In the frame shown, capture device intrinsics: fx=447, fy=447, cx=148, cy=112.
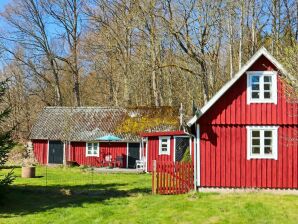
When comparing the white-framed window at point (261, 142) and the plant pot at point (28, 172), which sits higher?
the white-framed window at point (261, 142)

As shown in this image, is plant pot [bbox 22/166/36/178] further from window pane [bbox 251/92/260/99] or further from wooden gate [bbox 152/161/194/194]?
window pane [bbox 251/92/260/99]

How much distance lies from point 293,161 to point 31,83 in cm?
4426

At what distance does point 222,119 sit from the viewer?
2005 cm

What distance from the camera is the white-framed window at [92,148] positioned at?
125 feet

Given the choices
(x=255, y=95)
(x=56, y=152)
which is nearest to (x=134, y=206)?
(x=255, y=95)

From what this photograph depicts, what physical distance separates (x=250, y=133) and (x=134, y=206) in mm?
6366

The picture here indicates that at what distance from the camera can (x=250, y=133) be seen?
20.0m

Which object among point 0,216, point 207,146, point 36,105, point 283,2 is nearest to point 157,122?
point 283,2

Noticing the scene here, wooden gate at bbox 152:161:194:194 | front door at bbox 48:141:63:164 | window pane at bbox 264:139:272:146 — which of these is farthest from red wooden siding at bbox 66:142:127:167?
window pane at bbox 264:139:272:146

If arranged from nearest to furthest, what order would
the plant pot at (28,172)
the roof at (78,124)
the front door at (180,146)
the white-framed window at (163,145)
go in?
the plant pot at (28,172)
the front door at (180,146)
the white-framed window at (163,145)
the roof at (78,124)

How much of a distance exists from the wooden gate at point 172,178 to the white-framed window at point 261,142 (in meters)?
2.81

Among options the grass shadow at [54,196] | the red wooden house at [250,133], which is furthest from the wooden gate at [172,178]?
the grass shadow at [54,196]

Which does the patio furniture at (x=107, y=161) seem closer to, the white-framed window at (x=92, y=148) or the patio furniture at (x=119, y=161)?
the patio furniture at (x=119, y=161)

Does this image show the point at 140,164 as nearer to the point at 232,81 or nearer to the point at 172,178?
the point at 172,178
